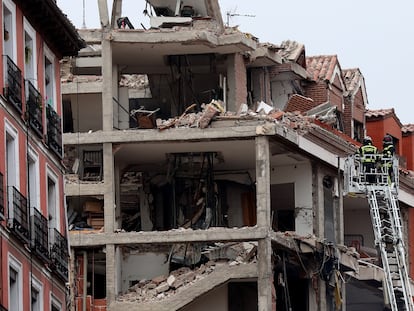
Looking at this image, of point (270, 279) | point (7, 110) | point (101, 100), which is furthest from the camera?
point (101, 100)

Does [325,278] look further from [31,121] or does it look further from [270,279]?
[31,121]

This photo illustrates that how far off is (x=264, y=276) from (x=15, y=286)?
26.8 m

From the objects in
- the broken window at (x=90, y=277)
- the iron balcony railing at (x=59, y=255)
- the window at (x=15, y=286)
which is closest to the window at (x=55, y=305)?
the iron balcony railing at (x=59, y=255)

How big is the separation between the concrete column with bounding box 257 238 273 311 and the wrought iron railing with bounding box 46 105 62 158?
2089 centimetres

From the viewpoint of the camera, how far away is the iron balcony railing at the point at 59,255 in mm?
68062

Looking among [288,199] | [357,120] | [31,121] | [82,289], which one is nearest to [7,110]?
[31,121]

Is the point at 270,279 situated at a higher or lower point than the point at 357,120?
lower

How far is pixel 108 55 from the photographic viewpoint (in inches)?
3642

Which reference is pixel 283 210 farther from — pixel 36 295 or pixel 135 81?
pixel 36 295

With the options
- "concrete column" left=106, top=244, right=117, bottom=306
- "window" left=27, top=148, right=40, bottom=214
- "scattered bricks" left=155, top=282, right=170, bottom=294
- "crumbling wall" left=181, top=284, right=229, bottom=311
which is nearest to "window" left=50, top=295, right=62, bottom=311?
"window" left=27, top=148, right=40, bottom=214

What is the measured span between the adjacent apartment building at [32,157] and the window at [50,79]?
28 millimetres

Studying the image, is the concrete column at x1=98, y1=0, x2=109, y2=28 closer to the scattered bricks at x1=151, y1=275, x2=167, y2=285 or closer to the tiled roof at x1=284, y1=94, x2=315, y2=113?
the tiled roof at x1=284, y1=94, x2=315, y2=113

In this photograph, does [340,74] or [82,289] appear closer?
[82,289]

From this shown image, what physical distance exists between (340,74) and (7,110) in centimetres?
4070
